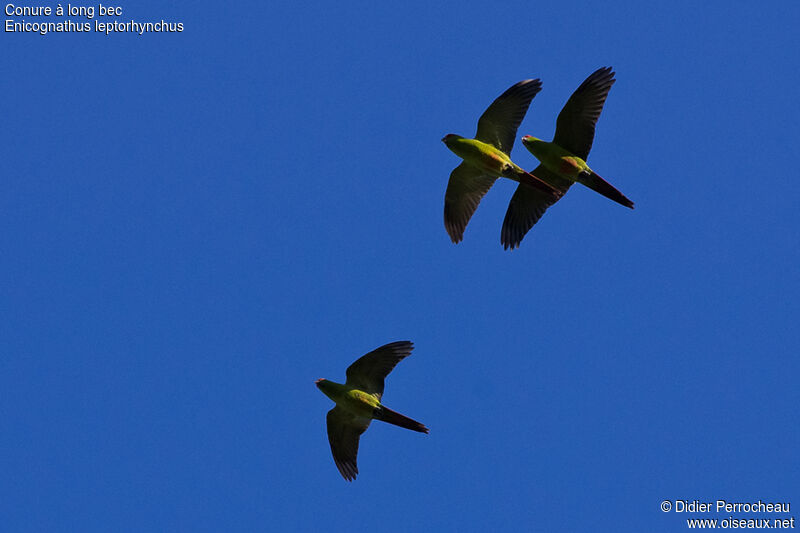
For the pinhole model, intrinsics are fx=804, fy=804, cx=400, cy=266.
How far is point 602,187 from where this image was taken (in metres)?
19.6

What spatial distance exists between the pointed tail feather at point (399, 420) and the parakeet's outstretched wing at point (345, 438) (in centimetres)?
82

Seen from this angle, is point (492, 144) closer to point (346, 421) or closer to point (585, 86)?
point (585, 86)

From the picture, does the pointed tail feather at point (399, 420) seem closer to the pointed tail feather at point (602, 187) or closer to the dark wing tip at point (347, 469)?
the dark wing tip at point (347, 469)

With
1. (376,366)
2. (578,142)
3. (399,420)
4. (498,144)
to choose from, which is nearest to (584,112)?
(578,142)


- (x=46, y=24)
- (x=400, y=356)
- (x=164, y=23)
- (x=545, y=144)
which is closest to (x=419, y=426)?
(x=400, y=356)

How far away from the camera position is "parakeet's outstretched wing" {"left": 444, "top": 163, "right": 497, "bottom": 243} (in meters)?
20.7

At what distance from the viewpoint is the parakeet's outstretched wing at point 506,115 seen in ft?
64.1

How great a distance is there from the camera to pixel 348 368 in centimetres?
1923

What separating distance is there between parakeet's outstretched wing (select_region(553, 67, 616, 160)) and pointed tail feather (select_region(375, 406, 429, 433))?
7658 millimetres

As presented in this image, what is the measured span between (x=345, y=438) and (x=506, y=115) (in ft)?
29.2

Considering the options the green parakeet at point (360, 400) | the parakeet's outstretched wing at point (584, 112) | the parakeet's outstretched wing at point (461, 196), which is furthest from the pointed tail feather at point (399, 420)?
the parakeet's outstretched wing at point (584, 112)

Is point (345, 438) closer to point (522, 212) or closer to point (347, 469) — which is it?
point (347, 469)

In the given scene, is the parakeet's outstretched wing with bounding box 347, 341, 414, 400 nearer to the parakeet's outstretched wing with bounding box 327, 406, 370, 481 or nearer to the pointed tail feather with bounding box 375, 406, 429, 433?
the pointed tail feather with bounding box 375, 406, 429, 433

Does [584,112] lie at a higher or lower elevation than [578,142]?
higher
